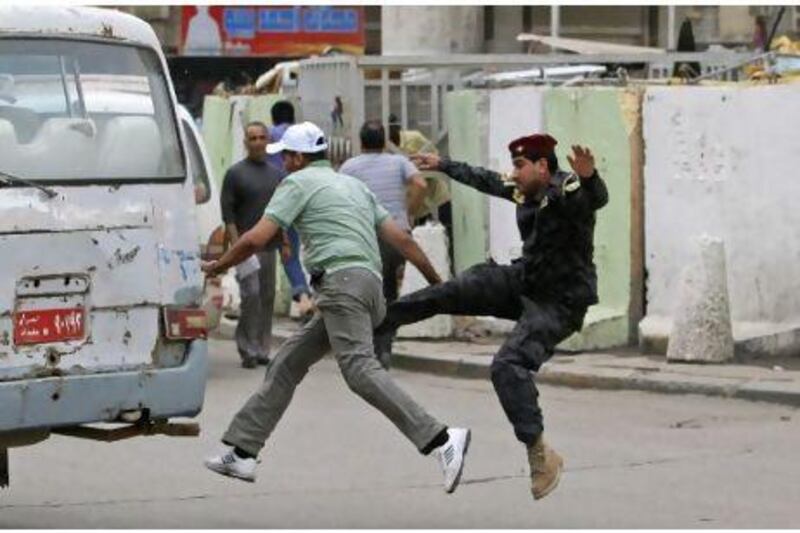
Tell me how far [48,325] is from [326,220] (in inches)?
55.6

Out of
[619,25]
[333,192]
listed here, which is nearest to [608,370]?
[333,192]

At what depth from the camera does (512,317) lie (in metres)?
9.86

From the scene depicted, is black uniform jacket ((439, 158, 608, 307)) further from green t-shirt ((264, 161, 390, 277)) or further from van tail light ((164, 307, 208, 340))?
van tail light ((164, 307, 208, 340))

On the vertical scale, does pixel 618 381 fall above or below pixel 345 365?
below

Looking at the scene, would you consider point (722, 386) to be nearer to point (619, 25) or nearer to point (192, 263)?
point (192, 263)

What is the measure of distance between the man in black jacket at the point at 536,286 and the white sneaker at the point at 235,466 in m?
0.90

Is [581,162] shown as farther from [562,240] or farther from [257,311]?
[257,311]

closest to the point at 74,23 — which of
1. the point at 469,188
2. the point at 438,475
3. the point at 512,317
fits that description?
the point at 512,317

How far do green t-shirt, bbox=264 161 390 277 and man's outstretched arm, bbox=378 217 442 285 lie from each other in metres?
0.12

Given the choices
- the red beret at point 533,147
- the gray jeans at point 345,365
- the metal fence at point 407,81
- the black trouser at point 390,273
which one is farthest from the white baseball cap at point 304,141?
the metal fence at point 407,81

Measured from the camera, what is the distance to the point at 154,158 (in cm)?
927

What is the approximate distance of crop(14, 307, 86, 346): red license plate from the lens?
8.75 metres

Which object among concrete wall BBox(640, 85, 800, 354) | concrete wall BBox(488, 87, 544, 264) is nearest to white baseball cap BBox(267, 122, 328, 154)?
concrete wall BBox(640, 85, 800, 354)

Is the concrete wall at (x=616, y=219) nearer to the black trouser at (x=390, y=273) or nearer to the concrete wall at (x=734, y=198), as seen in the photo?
the concrete wall at (x=734, y=198)
